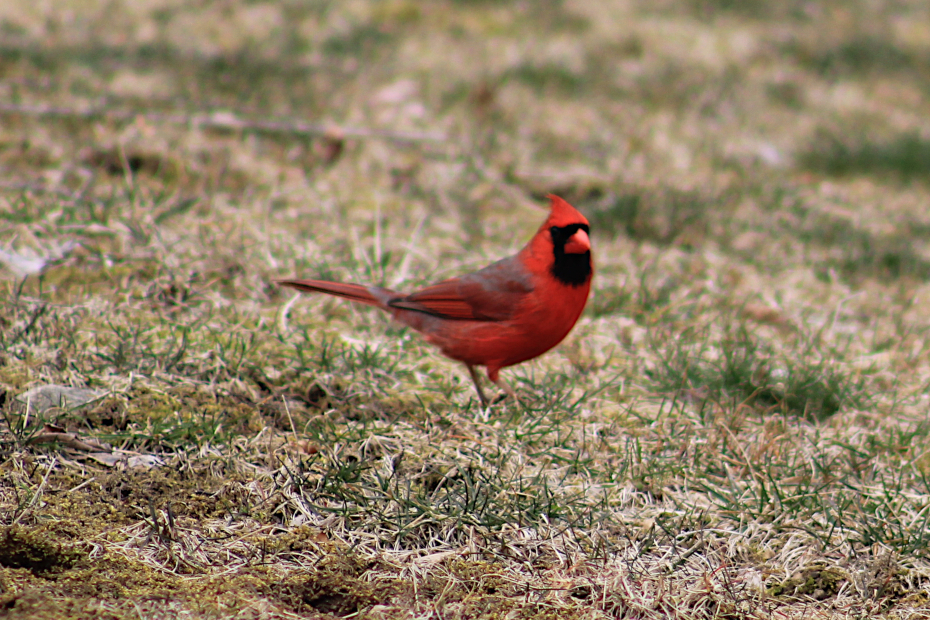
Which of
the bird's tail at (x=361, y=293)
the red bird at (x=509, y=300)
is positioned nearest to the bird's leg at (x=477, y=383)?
the red bird at (x=509, y=300)

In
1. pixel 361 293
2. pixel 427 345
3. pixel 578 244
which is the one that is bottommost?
pixel 427 345

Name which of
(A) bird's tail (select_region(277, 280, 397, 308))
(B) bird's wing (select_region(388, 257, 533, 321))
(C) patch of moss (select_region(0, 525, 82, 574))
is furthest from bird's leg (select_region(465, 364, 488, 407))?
(C) patch of moss (select_region(0, 525, 82, 574))

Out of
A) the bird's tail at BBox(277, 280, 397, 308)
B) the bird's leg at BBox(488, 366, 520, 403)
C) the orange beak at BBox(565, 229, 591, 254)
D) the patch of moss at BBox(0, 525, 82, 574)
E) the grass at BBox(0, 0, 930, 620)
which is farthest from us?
the bird's tail at BBox(277, 280, 397, 308)

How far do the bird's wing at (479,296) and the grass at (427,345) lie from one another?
28cm

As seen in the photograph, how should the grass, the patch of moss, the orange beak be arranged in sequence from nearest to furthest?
the patch of moss → the grass → the orange beak

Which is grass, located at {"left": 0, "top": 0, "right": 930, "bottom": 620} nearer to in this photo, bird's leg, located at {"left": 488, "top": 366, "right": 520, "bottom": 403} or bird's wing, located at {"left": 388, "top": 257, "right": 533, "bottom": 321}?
bird's leg, located at {"left": 488, "top": 366, "right": 520, "bottom": 403}

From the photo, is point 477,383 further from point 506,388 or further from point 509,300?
point 509,300

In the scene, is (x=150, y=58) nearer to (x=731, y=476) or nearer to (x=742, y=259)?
(x=742, y=259)

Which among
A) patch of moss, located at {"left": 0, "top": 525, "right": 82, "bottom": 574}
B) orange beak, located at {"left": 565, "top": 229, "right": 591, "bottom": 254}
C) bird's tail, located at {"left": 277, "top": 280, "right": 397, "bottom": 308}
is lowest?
patch of moss, located at {"left": 0, "top": 525, "right": 82, "bottom": 574}

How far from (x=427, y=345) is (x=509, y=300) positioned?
2.07ft

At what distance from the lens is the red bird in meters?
3.82

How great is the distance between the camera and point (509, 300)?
3891 mm

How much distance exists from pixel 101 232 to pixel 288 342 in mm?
1278

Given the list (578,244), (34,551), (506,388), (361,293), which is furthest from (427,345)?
(34,551)
